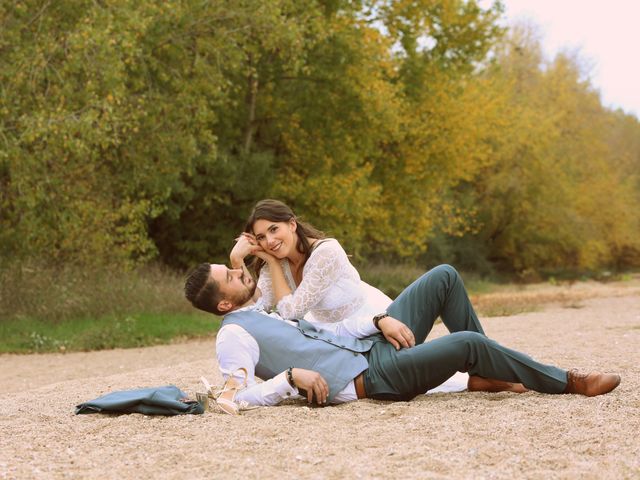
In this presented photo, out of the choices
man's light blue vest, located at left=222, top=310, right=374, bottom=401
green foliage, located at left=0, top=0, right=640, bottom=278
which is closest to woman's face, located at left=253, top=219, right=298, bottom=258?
man's light blue vest, located at left=222, top=310, right=374, bottom=401

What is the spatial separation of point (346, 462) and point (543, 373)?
185cm

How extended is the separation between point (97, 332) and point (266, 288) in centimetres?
877

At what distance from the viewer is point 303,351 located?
5.63 metres

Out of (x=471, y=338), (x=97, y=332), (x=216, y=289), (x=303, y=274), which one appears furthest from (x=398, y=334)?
(x=97, y=332)

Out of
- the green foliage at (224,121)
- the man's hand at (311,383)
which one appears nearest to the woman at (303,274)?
the man's hand at (311,383)

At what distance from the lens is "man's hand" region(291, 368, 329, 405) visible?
5457 mm

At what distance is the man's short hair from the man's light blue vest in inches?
6.8

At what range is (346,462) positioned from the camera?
4195mm

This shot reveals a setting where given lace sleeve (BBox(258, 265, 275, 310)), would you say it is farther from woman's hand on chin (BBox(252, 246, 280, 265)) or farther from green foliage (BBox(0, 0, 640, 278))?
green foliage (BBox(0, 0, 640, 278))

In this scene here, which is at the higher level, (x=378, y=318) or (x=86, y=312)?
(x=378, y=318)

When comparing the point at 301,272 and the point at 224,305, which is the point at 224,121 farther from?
the point at 224,305

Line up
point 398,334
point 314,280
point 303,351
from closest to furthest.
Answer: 1. point 398,334
2. point 303,351
3. point 314,280

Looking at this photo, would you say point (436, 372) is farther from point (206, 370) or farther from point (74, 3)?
point (74, 3)

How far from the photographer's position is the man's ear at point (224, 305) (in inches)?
223
